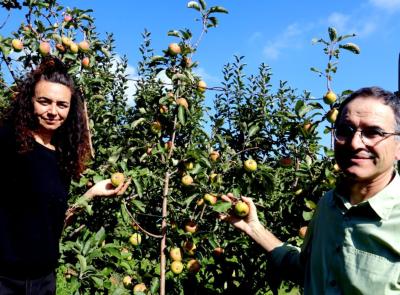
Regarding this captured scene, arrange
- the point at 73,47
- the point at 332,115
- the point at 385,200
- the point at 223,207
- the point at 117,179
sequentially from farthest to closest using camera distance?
the point at 73,47
the point at 332,115
the point at 117,179
the point at 223,207
the point at 385,200

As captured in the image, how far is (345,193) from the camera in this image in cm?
137

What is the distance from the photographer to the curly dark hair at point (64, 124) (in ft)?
6.64

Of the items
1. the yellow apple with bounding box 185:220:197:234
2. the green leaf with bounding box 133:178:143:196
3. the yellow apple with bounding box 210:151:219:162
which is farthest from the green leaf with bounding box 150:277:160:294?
the yellow apple with bounding box 210:151:219:162

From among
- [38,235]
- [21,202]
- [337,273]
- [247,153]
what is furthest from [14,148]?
[247,153]

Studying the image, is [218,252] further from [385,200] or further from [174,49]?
[385,200]

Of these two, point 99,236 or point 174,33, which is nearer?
point 99,236

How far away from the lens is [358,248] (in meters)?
1.24

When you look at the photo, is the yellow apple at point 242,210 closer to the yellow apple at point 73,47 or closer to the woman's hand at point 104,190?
the woman's hand at point 104,190

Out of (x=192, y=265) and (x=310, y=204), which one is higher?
(x=310, y=204)

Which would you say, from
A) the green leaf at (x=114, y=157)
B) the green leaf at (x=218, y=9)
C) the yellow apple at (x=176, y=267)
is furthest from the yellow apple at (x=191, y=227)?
the green leaf at (x=218, y=9)

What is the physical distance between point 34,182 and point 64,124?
0.50 meters

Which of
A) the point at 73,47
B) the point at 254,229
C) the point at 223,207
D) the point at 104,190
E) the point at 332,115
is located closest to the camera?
the point at 254,229

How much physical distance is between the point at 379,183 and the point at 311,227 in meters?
0.31

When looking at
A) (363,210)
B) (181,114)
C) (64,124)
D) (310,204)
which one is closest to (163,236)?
(181,114)
